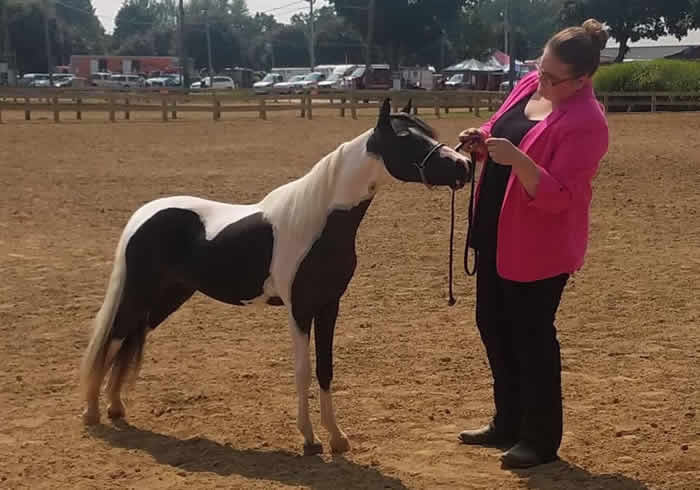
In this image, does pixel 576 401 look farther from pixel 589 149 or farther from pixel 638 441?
pixel 589 149

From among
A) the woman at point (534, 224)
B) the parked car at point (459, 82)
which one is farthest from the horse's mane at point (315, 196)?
the parked car at point (459, 82)

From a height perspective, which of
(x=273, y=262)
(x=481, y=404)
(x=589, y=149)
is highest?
(x=589, y=149)

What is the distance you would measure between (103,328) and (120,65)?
91.0 m

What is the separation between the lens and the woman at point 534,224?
159 inches

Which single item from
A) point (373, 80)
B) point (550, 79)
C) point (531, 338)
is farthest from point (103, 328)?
point (373, 80)

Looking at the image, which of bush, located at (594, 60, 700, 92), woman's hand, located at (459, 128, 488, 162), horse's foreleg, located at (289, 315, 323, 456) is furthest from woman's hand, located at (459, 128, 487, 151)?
bush, located at (594, 60, 700, 92)

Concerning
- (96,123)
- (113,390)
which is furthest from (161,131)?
(113,390)

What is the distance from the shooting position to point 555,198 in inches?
157

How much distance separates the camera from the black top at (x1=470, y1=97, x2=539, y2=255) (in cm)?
444

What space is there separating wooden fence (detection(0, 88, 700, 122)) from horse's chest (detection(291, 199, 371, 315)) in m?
28.1

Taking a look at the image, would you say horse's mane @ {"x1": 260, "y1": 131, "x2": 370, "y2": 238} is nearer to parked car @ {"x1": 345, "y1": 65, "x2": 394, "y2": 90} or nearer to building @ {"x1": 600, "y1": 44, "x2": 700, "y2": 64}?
parked car @ {"x1": 345, "y1": 65, "x2": 394, "y2": 90}

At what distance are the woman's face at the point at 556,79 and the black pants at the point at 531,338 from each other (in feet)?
2.82

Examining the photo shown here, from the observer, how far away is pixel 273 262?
15.2 ft

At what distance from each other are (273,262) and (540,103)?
152 cm
